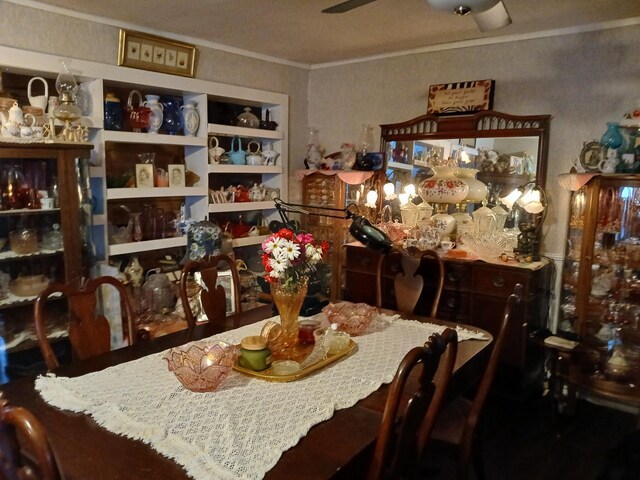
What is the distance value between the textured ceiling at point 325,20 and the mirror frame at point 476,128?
523mm

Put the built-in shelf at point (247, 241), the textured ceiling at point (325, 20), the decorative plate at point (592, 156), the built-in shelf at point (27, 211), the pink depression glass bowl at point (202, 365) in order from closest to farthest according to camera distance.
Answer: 1. the pink depression glass bowl at point (202, 365)
2. the built-in shelf at point (27, 211)
3. the textured ceiling at point (325, 20)
4. the decorative plate at point (592, 156)
5. the built-in shelf at point (247, 241)

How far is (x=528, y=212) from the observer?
311cm

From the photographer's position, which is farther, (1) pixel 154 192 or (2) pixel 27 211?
(1) pixel 154 192

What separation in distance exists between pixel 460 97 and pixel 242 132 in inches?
63.0

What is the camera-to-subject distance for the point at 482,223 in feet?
10.5

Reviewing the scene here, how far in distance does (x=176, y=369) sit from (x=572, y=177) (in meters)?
2.37

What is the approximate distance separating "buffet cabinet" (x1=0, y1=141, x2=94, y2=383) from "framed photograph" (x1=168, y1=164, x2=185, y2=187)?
0.74 m

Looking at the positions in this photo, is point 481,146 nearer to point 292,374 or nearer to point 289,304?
point 289,304

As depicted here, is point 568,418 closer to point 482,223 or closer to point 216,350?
point 482,223

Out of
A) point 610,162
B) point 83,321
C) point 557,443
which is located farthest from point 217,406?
point 610,162

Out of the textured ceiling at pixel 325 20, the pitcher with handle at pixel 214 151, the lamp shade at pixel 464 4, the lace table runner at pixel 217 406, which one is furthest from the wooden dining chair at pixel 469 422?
the pitcher with handle at pixel 214 151

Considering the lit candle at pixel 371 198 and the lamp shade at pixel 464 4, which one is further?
the lit candle at pixel 371 198

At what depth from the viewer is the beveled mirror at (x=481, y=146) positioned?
313 centimetres

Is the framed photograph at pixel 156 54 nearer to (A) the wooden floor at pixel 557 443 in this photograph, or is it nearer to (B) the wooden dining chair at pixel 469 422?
(B) the wooden dining chair at pixel 469 422
